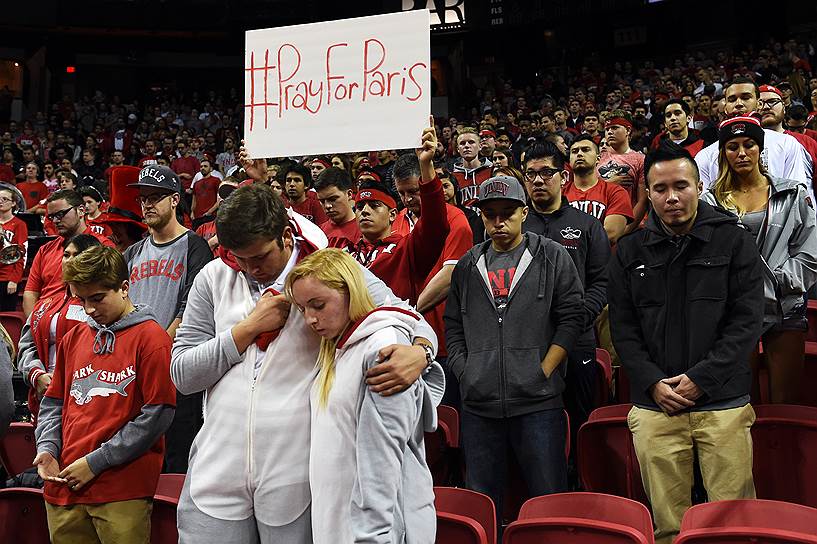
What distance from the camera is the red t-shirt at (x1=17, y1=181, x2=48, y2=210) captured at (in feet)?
37.4

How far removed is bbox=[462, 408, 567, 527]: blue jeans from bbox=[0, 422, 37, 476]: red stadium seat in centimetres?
204

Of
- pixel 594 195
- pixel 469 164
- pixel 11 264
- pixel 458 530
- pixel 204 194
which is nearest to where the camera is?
pixel 458 530

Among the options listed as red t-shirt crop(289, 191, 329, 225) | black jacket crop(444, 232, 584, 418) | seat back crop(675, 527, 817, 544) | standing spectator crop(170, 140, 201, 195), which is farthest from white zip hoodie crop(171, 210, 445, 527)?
standing spectator crop(170, 140, 201, 195)

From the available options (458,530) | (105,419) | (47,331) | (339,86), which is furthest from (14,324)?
(458,530)

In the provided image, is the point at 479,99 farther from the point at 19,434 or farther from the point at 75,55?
the point at 19,434

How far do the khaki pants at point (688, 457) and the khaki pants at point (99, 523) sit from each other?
5.88 feet

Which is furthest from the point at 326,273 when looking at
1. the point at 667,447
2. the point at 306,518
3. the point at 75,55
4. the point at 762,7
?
the point at 75,55

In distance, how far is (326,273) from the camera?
2.05 meters

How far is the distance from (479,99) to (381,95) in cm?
1595

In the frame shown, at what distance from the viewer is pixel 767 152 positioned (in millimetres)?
4406

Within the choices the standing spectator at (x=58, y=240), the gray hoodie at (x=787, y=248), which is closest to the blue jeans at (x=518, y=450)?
the gray hoodie at (x=787, y=248)

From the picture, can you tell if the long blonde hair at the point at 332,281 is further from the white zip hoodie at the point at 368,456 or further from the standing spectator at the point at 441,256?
the standing spectator at the point at 441,256

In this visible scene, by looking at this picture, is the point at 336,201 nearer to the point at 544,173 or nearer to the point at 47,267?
the point at 544,173

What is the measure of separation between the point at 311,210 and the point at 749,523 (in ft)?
13.1
